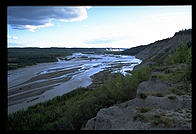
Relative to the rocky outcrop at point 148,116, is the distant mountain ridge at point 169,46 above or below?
above

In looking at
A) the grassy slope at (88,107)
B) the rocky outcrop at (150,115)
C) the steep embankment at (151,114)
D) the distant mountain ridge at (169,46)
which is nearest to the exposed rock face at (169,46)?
the distant mountain ridge at (169,46)

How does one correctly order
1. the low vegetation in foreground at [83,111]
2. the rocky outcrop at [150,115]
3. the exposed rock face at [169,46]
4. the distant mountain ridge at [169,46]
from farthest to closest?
the exposed rock face at [169,46]
the distant mountain ridge at [169,46]
the low vegetation in foreground at [83,111]
the rocky outcrop at [150,115]

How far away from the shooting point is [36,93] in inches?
543

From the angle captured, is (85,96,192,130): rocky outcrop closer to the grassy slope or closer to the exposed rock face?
the grassy slope

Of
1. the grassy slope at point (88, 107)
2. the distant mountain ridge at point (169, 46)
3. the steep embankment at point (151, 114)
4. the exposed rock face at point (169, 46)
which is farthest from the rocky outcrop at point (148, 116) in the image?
the exposed rock face at point (169, 46)

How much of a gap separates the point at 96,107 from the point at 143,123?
3.05 metres

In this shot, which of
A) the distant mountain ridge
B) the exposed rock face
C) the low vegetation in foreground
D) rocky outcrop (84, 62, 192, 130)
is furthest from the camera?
the exposed rock face

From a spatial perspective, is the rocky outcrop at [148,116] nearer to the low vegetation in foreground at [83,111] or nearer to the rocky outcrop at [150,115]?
the rocky outcrop at [150,115]

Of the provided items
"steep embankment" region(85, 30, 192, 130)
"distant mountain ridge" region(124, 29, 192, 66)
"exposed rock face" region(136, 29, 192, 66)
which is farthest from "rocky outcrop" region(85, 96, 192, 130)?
"exposed rock face" region(136, 29, 192, 66)

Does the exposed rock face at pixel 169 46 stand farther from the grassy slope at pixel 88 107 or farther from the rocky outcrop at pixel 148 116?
the rocky outcrop at pixel 148 116

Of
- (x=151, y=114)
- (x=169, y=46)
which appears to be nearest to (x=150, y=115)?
(x=151, y=114)

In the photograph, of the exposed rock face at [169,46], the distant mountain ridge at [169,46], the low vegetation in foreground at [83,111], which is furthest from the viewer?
the exposed rock face at [169,46]

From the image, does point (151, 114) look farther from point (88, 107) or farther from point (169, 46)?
point (169, 46)

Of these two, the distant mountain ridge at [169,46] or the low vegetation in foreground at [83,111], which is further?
the distant mountain ridge at [169,46]
